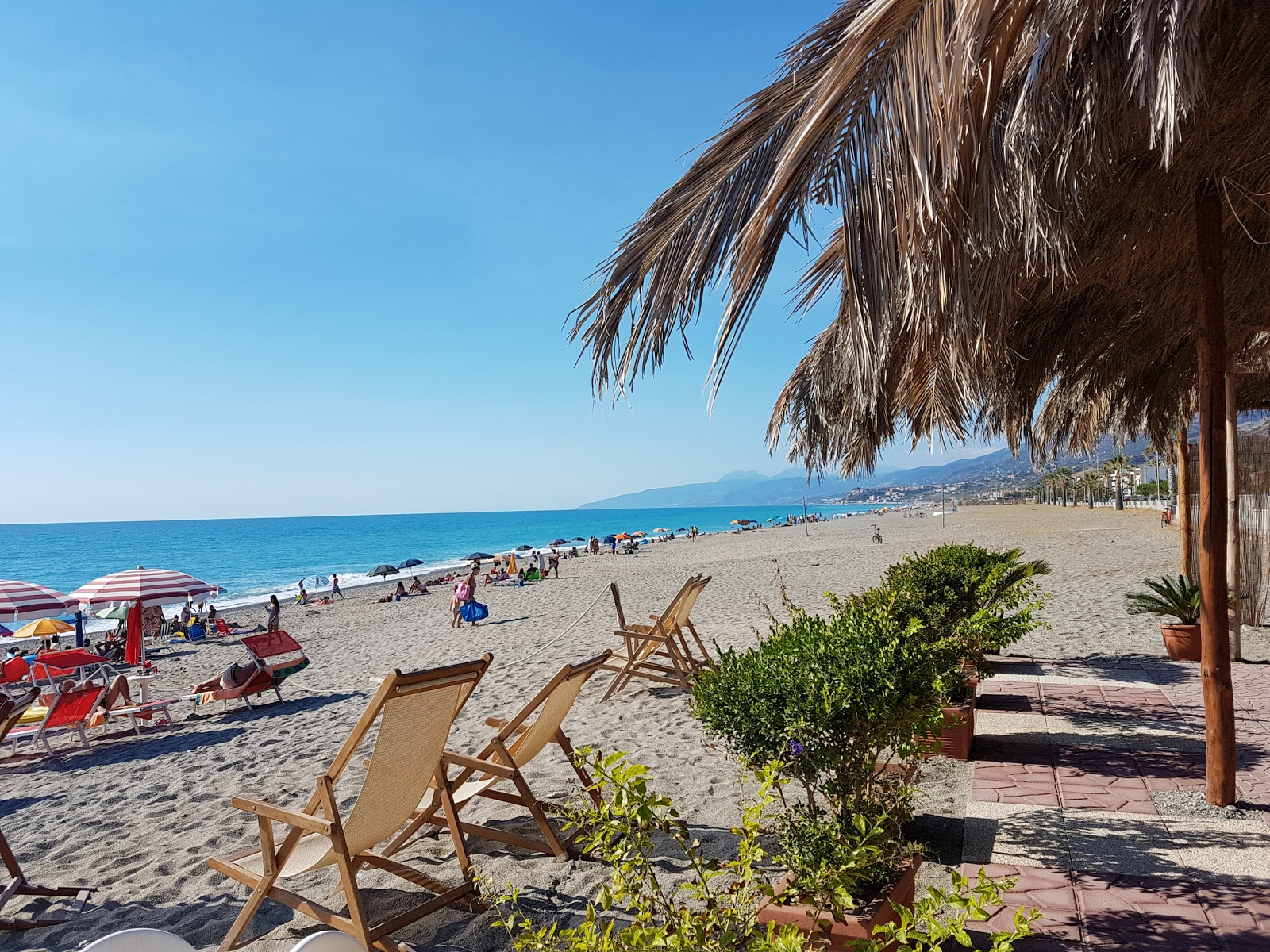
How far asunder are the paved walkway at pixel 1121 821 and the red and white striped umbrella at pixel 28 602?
11.9 metres

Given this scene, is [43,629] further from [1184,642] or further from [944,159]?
[1184,642]

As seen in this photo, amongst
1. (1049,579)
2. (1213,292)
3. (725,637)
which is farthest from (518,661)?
(1049,579)

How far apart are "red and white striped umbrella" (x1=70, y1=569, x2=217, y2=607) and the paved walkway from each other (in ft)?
37.5

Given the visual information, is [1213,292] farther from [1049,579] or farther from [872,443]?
[1049,579]

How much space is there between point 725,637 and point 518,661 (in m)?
2.59

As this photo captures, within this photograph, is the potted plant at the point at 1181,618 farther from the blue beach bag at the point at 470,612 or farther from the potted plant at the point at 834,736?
the blue beach bag at the point at 470,612

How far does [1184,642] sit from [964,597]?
8.66 ft

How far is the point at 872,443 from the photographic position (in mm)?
5887

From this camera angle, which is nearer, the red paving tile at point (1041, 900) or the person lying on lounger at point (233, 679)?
the red paving tile at point (1041, 900)

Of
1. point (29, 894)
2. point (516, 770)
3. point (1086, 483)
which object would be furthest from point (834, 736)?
point (1086, 483)

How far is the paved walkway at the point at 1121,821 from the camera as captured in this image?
2574 mm

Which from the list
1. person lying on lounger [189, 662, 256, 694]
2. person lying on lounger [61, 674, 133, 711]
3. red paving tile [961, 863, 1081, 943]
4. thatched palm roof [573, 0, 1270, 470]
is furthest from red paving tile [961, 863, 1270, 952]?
person lying on lounger [61, 674, 133, 711]

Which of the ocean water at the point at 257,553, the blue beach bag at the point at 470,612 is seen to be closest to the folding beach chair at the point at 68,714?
the blue beach bag at the point at 470,612

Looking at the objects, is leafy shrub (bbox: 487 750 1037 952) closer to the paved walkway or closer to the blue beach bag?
the paved walkway
